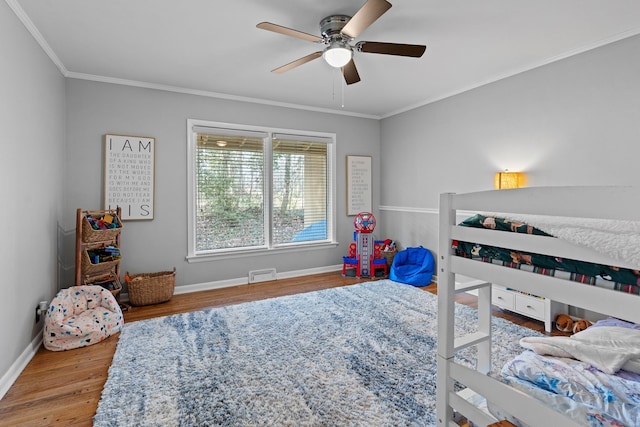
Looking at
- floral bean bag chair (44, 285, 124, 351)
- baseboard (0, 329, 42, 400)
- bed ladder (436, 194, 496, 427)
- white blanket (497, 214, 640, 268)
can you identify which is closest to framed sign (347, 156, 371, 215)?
floral bean bag chair (44, 285, 124, 351)

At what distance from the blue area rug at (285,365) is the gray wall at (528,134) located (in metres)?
1.52

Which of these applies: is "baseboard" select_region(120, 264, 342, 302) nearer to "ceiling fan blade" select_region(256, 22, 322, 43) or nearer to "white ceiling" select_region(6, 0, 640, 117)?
"white ceiling" select_region(6, 0, 640, 117)

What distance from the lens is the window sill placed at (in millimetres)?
3971

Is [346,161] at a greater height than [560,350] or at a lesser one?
greater

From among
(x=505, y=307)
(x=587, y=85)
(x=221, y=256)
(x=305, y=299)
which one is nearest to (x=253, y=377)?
(x=305, y=299)

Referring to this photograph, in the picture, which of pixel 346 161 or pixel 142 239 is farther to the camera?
pixel 346 161

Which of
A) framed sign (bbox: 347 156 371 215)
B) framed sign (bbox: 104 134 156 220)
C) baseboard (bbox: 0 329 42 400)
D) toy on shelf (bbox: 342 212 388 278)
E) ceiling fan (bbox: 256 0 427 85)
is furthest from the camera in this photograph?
framed sign (bbox: 347 156 371 215)

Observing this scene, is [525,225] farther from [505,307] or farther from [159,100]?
[159,100]

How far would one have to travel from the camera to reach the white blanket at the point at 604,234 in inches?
34.1

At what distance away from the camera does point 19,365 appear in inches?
85.5

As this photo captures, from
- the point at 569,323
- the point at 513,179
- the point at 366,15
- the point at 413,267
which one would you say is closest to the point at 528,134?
the point at 513,179

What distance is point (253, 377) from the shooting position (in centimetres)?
207

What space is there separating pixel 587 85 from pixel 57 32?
4416 millimetres

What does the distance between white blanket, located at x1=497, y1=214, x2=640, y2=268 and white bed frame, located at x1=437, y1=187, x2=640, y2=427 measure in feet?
0.10
